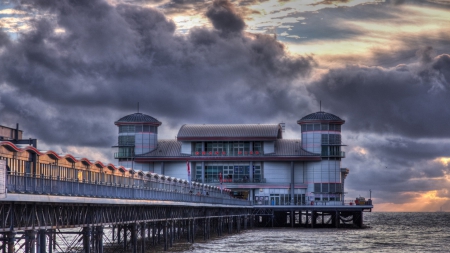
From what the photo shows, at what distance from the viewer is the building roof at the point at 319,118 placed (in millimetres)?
148125

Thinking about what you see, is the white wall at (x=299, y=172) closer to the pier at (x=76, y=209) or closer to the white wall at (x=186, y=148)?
the white wall at (x=186, y=148)

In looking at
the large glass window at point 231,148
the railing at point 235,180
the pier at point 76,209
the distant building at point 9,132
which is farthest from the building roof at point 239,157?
the distant building at point 9,132

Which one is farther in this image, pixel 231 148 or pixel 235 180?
pixel 231 148

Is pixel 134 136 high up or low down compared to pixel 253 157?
up

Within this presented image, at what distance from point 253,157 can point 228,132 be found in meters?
6.77

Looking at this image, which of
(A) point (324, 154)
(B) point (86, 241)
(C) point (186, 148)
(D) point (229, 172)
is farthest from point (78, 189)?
(D) point (229, 172)

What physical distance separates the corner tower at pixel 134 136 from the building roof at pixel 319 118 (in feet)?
88.5

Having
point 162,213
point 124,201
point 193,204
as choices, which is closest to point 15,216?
point 124,201

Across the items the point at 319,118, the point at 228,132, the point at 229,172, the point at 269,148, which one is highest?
the point at 319,118

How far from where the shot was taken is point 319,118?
14850 centimetres

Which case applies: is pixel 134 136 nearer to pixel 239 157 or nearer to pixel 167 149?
pixel 167 149

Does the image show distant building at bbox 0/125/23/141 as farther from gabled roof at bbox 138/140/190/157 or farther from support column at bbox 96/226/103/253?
gabled roof at bbox 138/140/190/157

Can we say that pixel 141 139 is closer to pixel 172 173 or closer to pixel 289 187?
pixel 172 173

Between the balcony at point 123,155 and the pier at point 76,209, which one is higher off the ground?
the balcony at point 123,155
